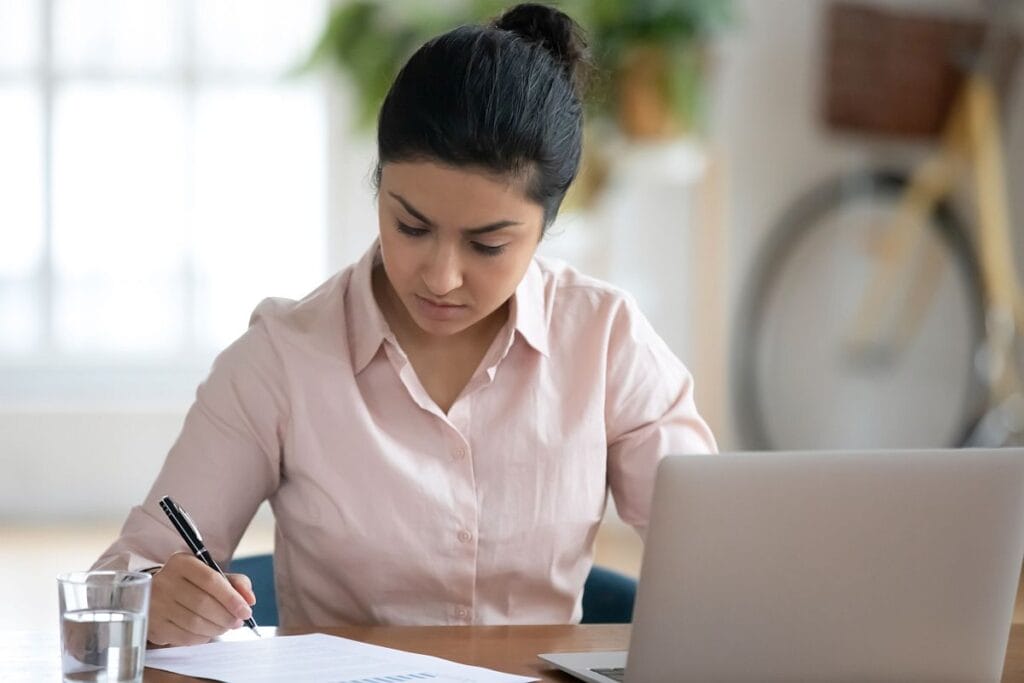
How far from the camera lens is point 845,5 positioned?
14.1ft

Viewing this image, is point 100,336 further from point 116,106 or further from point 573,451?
point 573,451

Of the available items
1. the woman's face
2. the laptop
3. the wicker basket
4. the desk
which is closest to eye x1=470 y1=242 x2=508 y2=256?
the woman's face

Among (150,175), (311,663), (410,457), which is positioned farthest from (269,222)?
(311,663)

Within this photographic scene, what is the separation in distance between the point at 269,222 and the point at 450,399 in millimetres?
3123

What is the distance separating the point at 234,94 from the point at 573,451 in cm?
324

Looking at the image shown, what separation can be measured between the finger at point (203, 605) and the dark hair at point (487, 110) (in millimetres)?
473

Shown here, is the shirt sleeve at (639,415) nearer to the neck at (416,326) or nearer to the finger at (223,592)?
the neck at (416,326)

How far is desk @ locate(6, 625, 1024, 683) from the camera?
118 cm

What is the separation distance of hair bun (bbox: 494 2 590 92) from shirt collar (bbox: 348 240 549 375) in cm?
23

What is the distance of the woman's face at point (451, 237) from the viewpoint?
4.62 ft

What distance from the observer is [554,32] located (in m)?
1.57

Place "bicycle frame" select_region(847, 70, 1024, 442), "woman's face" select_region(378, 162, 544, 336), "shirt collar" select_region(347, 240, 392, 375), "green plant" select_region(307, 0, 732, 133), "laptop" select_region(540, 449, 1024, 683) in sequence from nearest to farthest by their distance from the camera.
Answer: "laptop" select_region(540, 449, 1024, 683)
"woman's face" select_region(378, 162, 544, 336)
"shirt collar" select_region(347, 240, 392, 375)
"green plant" select_region(307, 0, 732, 133)
"bicycle frame" select_region(847, 70, 1024, 442)

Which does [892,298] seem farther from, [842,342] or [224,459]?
[224,459]

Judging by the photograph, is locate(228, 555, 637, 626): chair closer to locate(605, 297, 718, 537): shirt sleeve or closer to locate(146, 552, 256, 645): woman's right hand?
locate(605, 297, 718, 537): shirt sleeve
